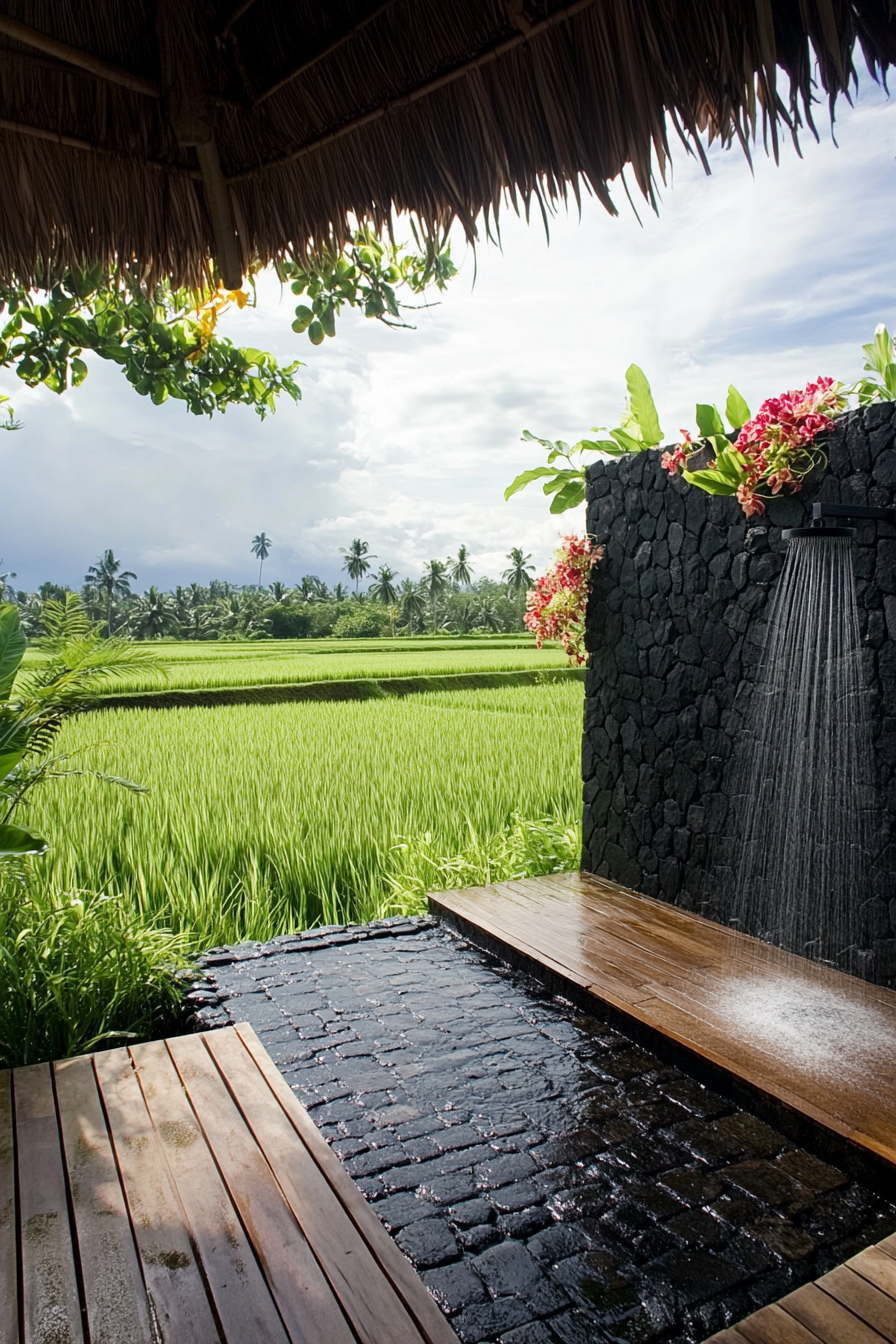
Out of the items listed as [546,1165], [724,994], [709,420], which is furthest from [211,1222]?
[709,420]

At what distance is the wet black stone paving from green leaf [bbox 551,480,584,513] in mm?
2060

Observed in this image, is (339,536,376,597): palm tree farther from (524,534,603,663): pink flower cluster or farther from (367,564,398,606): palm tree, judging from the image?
(524,534,603,663): pink flower cluster

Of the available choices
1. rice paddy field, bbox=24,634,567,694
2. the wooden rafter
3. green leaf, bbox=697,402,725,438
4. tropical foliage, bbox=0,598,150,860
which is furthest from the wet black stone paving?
rice paddy field, bbox=24,634,567,694

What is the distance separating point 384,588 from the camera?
47344 millimetres

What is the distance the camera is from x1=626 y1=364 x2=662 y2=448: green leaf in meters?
3.52

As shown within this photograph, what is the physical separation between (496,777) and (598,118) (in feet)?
13.9

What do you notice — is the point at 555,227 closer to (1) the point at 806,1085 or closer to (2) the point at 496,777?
(1) the point at 806,1085

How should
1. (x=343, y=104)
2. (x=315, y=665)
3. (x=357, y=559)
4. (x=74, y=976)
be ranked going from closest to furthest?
(x=343, y=104)
(x=74, y=976)
(x=315, y=665)
(x=357, y=559)

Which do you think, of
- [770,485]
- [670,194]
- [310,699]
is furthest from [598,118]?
[310,699]

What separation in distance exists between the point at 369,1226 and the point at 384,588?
4627 centimetres

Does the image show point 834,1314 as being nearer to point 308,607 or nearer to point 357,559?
point 308,607

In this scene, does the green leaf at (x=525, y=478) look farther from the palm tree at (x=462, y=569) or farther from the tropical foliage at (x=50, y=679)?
the palm tree at (x=462, y=569)

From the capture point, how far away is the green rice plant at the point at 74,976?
8.10ft

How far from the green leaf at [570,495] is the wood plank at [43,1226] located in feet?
9.54
